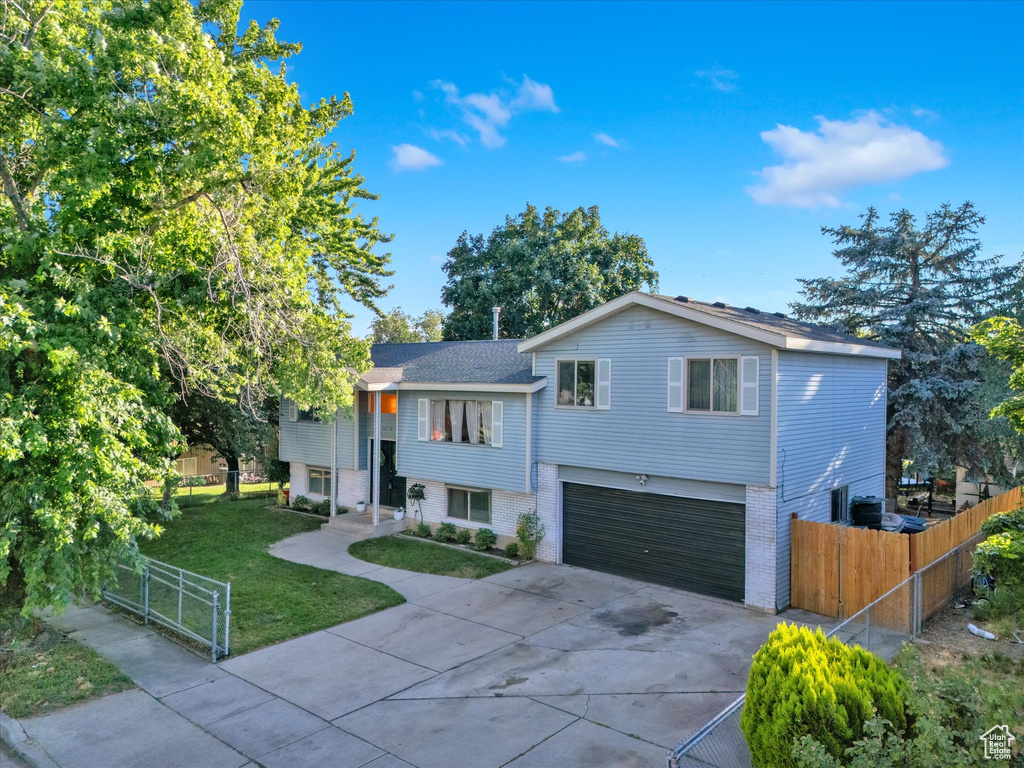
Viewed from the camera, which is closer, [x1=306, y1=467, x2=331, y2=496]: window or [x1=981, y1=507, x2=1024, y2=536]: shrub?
[x1=981, y1=507, x2=1024, y2=536]: shrub

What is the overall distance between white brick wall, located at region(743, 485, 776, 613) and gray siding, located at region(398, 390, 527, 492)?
5748 mm

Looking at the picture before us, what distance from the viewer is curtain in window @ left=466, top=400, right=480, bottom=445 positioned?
59.4ft

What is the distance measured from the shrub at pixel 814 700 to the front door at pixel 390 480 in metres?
15.6

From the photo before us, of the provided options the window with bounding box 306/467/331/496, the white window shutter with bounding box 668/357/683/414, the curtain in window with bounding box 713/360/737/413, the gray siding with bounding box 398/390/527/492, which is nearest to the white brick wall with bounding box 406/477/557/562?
the gray siding with bounding box 398/390/527/492

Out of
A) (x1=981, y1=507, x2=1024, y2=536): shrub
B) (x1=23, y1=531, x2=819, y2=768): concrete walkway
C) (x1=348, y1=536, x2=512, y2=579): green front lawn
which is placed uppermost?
(x1=981, y1=507, x2=1024, y2=536): shrub

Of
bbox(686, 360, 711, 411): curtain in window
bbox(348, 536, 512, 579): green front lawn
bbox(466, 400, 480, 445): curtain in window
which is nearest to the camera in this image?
bbox(686, 360, 711, 411): curtain in window

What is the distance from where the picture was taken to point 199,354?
12.0 m

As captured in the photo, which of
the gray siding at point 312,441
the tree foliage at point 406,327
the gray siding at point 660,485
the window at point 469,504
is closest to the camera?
the gray siding at point 660,485

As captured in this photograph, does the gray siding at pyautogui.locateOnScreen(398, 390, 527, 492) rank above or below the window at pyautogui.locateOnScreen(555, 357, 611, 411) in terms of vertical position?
below

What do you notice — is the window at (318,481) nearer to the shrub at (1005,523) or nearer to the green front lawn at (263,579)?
the green front lawn at (263,579)

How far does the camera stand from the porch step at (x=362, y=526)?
1947 centimetres

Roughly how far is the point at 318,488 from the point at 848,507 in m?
16.6

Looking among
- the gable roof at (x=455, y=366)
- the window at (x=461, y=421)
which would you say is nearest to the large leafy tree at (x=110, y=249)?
the gable roof at (x=455, y=366)

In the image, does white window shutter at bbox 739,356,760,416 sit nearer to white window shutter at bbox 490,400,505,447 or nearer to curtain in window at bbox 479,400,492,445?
white window shutter at bbox 490,400,505,447
